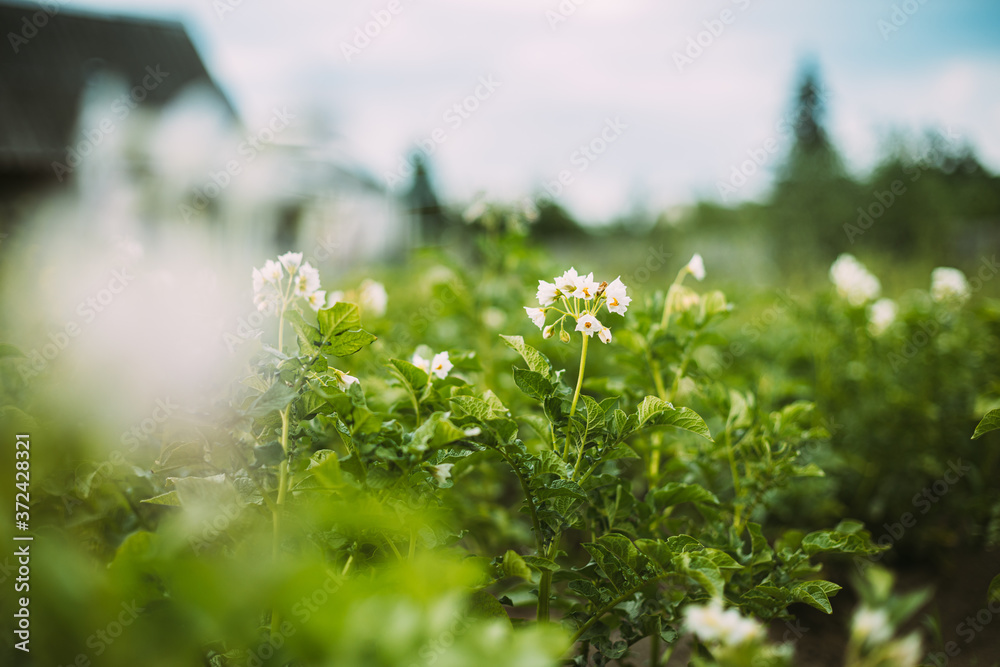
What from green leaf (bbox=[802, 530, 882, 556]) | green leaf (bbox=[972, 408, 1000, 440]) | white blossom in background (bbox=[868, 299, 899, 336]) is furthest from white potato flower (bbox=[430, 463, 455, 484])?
white blossom in background (bbox=[868, 299, 899, 336])

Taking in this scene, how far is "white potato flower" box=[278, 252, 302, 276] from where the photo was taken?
119cm

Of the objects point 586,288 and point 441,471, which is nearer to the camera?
point 441,471

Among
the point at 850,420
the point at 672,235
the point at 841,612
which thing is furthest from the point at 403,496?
the point at 672,235

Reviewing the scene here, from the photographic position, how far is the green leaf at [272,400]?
3.29ft

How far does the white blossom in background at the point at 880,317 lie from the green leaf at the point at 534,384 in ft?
7.56

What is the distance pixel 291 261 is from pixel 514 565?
74cm

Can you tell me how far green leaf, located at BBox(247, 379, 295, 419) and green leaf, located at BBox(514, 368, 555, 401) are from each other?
412mm

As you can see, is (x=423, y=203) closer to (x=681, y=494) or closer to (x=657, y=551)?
(x=681, y=494)

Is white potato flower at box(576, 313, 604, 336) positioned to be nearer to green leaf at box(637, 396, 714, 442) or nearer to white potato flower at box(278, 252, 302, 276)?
green leaf at box(637, 396, 714, 442)

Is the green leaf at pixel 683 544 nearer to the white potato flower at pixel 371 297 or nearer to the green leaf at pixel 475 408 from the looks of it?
the green leaf at pixel 475 408

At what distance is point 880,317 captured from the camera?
3.01 meters

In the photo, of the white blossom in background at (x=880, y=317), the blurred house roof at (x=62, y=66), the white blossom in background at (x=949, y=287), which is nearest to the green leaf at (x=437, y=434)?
the white blossom in background at (x=880, y=317)

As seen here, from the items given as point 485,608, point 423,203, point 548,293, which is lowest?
point 485,608

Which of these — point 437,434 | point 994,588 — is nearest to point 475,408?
Result: point 437,434
